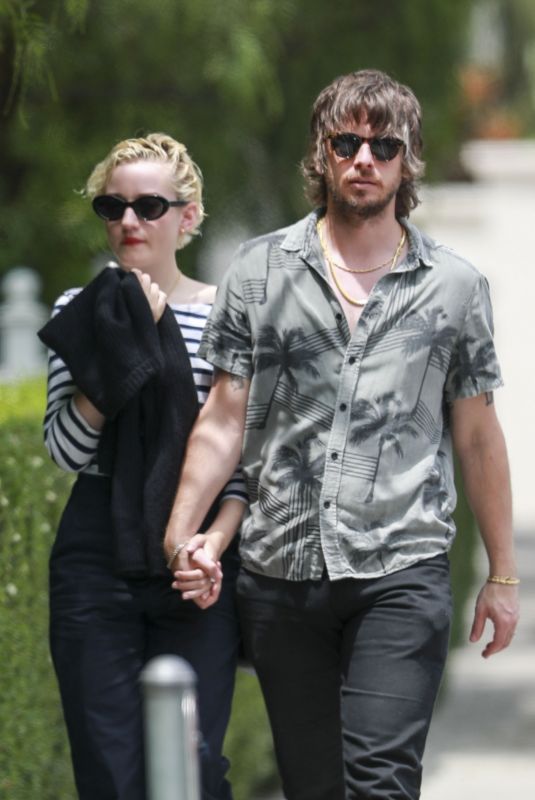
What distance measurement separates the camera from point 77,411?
3.92 meters

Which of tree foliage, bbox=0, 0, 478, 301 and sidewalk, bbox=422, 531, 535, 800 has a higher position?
tree foliage, bbox=0, 0, 478, 301

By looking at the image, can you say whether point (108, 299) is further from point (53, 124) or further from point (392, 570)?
point (53, 124)

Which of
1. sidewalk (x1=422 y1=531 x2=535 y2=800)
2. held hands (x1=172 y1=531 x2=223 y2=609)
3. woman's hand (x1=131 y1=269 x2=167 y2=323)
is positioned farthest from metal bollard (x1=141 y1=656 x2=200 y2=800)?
sidewalk (x1=422 y1=531 x2=535 y2=800)

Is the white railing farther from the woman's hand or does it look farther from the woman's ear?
the woman's hand

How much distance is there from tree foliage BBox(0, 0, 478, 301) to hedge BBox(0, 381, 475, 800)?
362 cm

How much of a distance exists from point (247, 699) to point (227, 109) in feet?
11.8

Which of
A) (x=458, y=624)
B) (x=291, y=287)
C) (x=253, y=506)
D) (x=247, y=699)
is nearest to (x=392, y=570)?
(x=253, y=506)

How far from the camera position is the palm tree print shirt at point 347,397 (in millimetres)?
3850

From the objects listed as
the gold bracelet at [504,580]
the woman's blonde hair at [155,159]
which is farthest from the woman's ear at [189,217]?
the gold bracelet at [504,580]

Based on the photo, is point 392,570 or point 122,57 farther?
point 122,57

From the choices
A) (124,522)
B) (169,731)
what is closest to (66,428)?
(124,522)

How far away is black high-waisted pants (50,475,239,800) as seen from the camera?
386cm

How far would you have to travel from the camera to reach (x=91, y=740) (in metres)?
3.86

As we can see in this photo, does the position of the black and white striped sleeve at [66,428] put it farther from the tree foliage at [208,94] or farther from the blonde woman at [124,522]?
the tree foliage at [208,94]
